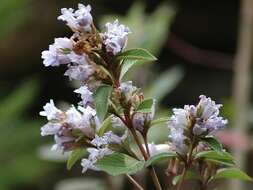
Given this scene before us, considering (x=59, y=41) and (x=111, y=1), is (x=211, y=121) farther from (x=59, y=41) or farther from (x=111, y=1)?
(x=111, y=1)

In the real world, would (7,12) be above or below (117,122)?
above

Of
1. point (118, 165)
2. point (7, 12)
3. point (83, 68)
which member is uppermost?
point (7, 12)

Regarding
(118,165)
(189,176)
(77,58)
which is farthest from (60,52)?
(189,176)

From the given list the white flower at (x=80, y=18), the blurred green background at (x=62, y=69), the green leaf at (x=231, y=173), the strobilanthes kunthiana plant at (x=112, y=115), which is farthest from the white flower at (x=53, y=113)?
the blurred green background at (x=62, y=69)

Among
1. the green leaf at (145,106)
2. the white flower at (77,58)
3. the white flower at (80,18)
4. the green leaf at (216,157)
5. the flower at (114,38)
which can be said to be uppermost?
the white flower at (80,18)

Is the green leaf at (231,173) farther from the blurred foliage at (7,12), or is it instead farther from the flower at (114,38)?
the blurred foliage at (7,12)

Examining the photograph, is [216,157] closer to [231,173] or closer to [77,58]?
[231,173]

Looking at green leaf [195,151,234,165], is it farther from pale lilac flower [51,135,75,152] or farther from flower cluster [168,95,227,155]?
pale lilac flower [51,135,75,152]

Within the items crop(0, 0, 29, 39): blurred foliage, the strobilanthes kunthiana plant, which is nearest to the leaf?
the strobilanthes kunthiana plant
